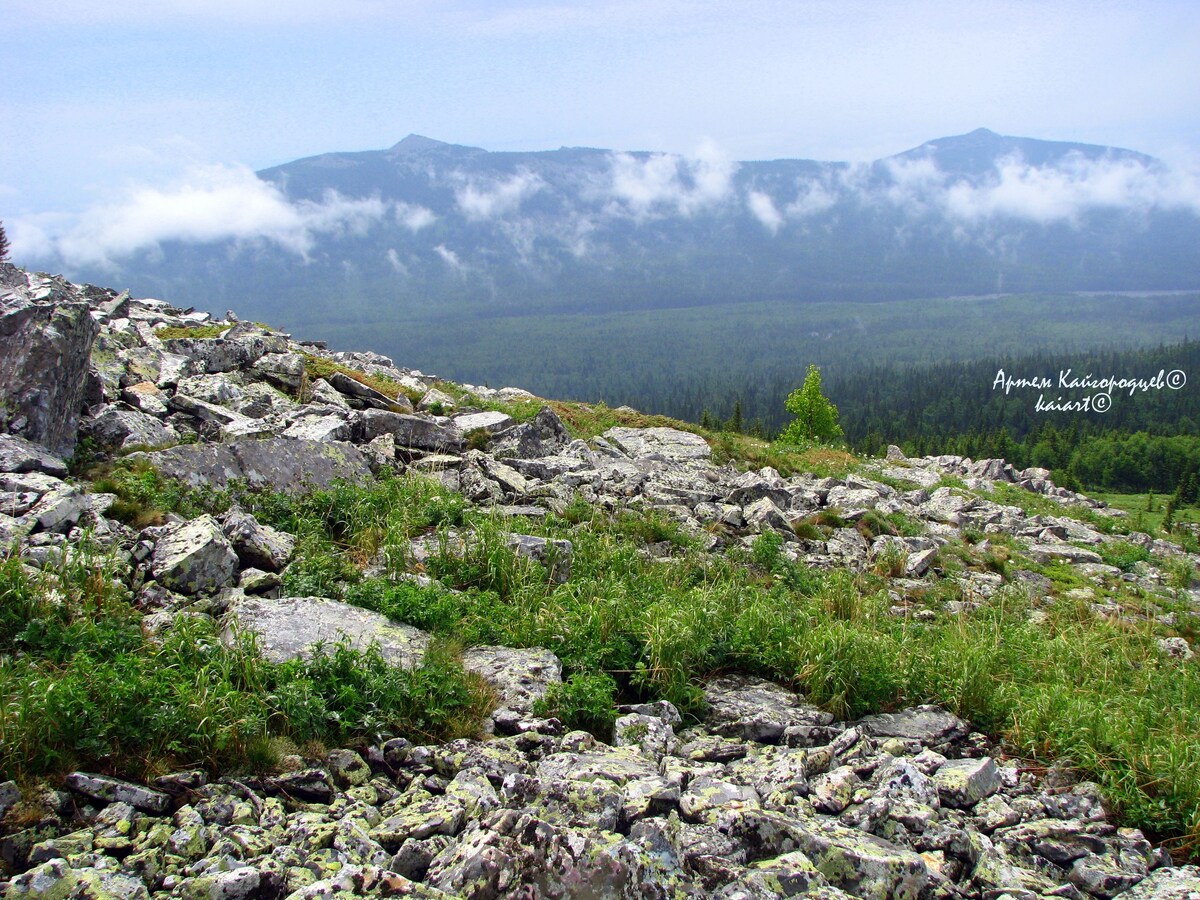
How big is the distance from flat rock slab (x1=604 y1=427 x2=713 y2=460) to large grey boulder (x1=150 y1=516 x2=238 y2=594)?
50.3 ft

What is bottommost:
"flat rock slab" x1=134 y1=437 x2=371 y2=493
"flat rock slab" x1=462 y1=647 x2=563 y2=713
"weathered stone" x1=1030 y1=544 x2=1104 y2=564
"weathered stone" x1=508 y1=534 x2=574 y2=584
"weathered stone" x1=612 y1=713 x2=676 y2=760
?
"weathered stone" x1=1030 y1=544 x2=1104 y2=564

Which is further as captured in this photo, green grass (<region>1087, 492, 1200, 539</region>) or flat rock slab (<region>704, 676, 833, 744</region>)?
green grass (<region>1087, 492, 1200, 539</region>)

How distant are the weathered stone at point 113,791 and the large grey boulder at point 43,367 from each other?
25.3 feet

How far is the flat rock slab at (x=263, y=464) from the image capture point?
38.3ft

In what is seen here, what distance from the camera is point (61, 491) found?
9766 mm

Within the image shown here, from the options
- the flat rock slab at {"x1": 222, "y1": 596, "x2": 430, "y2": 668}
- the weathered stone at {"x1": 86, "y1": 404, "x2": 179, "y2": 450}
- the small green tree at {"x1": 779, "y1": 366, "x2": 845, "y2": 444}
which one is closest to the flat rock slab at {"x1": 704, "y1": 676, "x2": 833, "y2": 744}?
the flat rock slab at {"x1": 222, "y1": 596, "x2": 430, "y2": 668}

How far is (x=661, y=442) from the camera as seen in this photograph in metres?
26.8

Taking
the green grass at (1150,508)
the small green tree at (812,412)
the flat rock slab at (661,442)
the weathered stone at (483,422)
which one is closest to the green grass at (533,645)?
the weathered stone at (483,422)

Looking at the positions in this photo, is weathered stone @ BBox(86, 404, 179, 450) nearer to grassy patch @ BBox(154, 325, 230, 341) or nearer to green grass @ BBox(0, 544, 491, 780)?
green grass @ BBox(0, 544, 491, 780)

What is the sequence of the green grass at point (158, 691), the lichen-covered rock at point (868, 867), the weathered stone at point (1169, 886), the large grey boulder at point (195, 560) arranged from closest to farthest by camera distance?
1. the lichen-covered rock at point (868, 867)
2. the weathered stone at point (1169, 886)
3. the green grass at point (158, 691)
4. the large grey boulder at point (195, 560)

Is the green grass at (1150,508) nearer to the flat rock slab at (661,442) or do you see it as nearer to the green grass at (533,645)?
the flat rock slab at (661,442)

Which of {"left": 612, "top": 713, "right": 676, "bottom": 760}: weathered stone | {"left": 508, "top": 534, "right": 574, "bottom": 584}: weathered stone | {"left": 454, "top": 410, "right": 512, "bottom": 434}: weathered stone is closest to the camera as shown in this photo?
{"left": 612, "top": 713, "right": 676, "bottom": 760}: weathered stone

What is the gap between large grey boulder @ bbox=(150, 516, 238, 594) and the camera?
881cm

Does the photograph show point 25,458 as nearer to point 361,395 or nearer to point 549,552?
point 549,552
